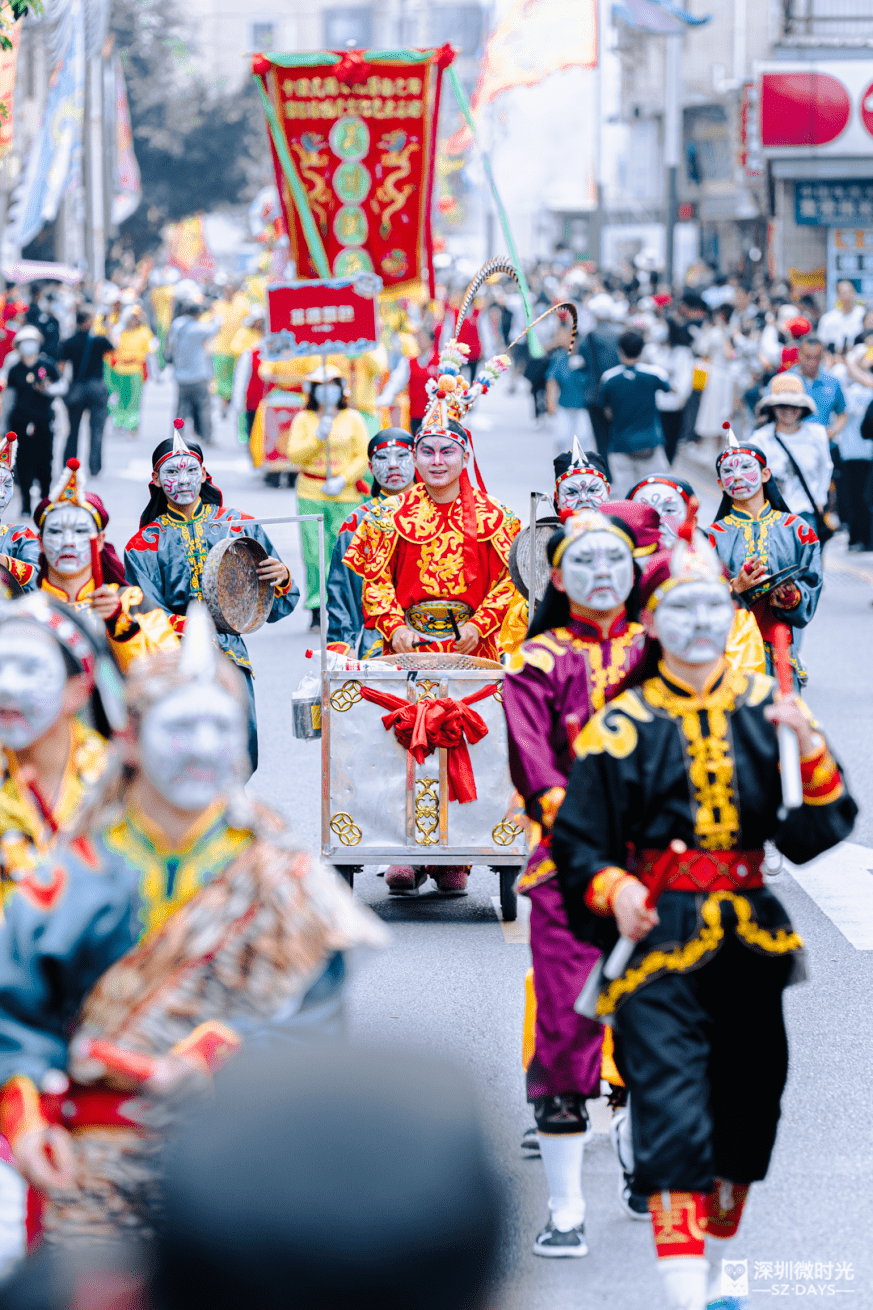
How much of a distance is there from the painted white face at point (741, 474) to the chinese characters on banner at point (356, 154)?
883 cm

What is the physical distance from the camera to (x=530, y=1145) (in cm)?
571

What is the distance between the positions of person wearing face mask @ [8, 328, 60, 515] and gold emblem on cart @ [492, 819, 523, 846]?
1165 cm

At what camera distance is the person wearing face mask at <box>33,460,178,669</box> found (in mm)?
6566

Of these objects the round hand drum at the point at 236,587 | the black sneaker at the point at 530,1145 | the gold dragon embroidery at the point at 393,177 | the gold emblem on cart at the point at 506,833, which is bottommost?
the black sneaker at the point at 530,1145

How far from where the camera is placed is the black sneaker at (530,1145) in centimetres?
569

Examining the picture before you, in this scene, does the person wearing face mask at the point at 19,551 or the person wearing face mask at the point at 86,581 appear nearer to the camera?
the person wearing face mask at the point at 86,581

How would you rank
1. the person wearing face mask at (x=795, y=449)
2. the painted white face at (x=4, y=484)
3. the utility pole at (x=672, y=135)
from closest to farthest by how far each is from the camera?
the painted white face at (x=4, y=484) < the person wearing face mask at (x=795, y=449) < the utility pole at (x=672, y=135)

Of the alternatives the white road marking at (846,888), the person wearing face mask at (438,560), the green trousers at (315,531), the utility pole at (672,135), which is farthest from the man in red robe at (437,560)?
the utility pole at (672,135)

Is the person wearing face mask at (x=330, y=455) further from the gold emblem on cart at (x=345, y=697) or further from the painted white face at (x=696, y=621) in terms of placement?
the painted white face at (x=696, y=621)

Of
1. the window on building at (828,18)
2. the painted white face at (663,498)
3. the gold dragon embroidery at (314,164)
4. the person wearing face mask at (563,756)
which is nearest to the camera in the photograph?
the person wearing face mask at (563,756)

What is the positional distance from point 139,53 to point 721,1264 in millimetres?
54091

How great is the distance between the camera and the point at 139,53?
5522cm

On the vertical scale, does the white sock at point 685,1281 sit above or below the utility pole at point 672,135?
below

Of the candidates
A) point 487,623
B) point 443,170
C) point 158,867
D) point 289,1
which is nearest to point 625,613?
point 158,867
